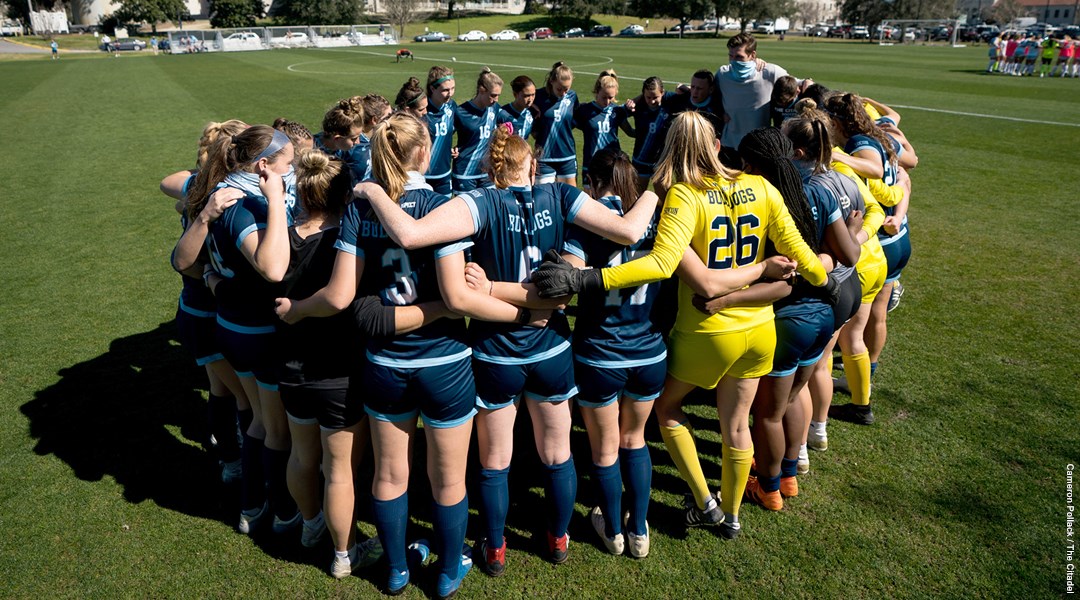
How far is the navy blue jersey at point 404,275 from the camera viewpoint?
3168 millimetres

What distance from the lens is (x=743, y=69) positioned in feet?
24.7

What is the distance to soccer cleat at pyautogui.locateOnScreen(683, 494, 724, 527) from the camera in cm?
413

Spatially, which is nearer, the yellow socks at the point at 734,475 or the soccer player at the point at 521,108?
the yellow socks at the point at 734,475

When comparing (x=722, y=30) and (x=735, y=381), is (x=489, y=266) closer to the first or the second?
(x=735, y=381)

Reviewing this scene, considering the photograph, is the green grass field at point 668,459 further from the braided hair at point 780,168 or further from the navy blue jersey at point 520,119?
the navy blue jersey at point 520,119

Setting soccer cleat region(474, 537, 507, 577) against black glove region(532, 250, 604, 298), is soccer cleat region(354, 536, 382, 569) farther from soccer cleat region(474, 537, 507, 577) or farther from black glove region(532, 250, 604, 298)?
black glove region(532, 250, 604, 298)

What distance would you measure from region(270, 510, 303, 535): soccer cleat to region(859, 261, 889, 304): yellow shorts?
3798 millimetres

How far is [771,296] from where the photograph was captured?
370 cm

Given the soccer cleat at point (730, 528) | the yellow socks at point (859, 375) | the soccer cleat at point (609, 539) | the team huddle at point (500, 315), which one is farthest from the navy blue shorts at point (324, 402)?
the yellow socks at point (859, 375)

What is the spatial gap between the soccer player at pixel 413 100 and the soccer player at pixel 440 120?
0.84ft

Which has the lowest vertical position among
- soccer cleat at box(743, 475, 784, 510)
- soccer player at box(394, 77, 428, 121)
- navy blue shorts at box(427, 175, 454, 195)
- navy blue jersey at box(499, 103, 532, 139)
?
soccer cleat at box(743, 475, 784, 510)

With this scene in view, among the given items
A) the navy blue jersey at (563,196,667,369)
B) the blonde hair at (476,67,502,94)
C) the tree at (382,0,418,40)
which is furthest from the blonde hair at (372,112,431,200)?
the tree at (382,0,418,40)

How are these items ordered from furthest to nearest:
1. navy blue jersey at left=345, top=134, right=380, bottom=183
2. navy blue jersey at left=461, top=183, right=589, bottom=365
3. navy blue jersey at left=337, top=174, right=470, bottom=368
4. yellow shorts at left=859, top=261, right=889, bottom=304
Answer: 1. navy blue jersey at left=345, top=134, right=380, bottom=183
2. yellow shorts at left=859, top=261, right=889, bottom=304
3. navy blue jersey at left=461, top=183, right=589, bottom=365
4. navy blue jersey at left=337, top=174, right=470, bottom=368

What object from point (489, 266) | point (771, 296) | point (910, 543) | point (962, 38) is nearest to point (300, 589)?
point (489, 266)
